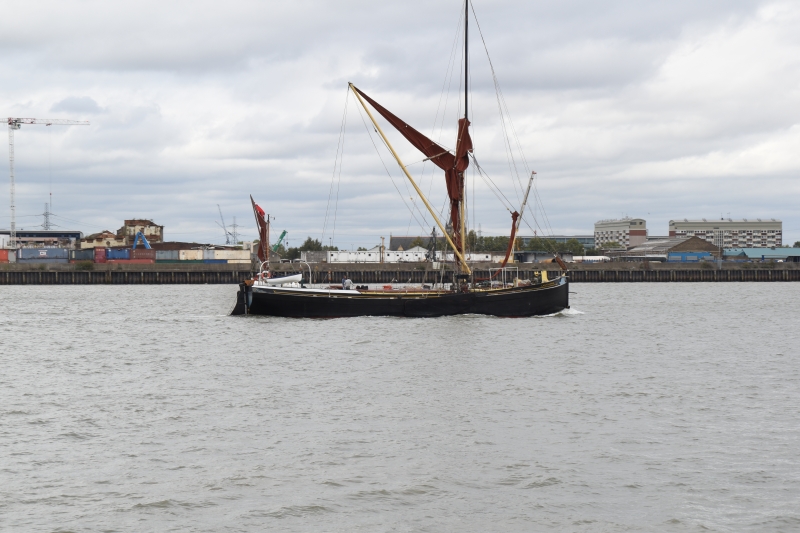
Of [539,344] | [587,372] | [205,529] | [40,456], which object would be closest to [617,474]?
[205,529]

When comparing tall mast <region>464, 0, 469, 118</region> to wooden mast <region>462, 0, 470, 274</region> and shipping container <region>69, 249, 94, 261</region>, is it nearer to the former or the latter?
wooden mast <region>462, 0, 470, 274</region>

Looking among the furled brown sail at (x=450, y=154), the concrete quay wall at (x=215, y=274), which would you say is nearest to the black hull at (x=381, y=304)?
the furled brown sail at (x=450, y=154)

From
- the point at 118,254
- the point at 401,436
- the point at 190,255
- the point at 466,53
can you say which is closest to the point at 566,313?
the point at 466,53

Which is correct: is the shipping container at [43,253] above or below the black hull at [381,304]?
above

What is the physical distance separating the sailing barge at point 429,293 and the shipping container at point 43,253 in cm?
13475

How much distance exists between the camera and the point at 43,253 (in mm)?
192250

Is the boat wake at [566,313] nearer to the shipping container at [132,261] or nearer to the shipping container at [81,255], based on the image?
the shipping container at [132,261]

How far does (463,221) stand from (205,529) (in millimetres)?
51138

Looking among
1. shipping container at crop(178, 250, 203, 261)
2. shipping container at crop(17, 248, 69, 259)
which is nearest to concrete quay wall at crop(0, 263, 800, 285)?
shipping container at crop(178, 250, 203, 261)

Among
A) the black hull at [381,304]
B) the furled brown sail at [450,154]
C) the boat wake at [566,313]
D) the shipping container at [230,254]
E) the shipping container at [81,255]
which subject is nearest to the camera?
the black hull at [381,304]

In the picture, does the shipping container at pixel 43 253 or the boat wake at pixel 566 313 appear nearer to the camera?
the boat wake at pixel 566 313

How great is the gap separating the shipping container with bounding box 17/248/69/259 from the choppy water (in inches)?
5881

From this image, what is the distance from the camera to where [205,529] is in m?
17.0

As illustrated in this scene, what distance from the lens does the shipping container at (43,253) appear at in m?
190
